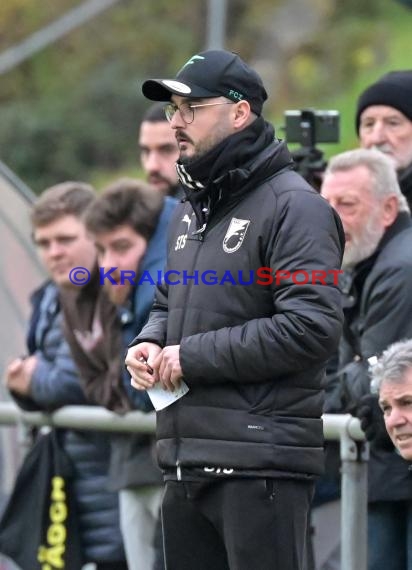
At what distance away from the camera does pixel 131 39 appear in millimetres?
17250

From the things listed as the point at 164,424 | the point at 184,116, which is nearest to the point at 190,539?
the point at 164,424

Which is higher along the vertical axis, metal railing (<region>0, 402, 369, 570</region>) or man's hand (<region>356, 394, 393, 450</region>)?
man's hand (<region>356, 394, 393, 450</region>)

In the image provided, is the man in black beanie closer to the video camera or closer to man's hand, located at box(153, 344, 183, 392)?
the video camera

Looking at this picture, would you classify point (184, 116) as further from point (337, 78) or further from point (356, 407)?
point (337, 78)

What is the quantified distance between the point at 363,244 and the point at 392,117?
967 millimetres

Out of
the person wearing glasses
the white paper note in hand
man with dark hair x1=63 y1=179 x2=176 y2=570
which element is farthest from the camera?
man with dark hair x1=63 y1=179 x2=176 y2=570

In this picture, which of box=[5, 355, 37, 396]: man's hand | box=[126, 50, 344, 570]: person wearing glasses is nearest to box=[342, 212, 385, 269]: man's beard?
box=[126, 50, 344, 570]: person wearing glasses

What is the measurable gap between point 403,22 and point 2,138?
467 cm

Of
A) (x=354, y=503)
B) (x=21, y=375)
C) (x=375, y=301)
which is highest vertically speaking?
(x=375, y=301)

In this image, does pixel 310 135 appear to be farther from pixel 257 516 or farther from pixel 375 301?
pixel 257 516

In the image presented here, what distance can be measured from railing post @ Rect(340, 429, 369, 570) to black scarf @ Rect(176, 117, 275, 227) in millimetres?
1071

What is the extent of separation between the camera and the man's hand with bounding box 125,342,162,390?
4.56 m

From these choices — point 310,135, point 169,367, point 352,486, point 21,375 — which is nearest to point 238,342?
point 169,367

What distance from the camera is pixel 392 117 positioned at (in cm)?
607
